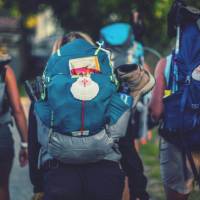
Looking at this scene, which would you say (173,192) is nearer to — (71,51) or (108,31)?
(71,51)

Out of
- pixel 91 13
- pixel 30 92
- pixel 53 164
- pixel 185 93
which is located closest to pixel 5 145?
pixel 30 92

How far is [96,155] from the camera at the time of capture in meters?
3.33

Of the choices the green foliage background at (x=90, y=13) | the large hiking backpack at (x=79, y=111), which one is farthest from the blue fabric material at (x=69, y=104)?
the green foliage background at (x=90, y=13)

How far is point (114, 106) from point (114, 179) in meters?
0.38

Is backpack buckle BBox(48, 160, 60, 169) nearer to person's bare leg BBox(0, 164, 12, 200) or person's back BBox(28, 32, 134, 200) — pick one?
person's back BBox(28, 32, 134, 200)

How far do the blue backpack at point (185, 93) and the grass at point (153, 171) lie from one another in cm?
228

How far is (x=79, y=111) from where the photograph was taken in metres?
3.28

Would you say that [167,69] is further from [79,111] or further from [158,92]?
[79,111]

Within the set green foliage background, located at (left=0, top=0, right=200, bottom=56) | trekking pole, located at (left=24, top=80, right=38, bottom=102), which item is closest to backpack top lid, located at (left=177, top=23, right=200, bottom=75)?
trekking pole, located at (left=24, top=80, right=38, bottom=102)

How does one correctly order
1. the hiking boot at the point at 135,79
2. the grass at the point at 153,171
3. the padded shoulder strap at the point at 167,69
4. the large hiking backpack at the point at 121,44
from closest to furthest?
the hiking boot at the point at 135,79 < the padded shoulder strap at the point at 167,69 < the large hiking backpack at the point at 121,44 < the grass at the point at 153,171

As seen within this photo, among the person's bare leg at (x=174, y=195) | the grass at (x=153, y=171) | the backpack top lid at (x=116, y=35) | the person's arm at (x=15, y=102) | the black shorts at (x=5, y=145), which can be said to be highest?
the backpack top lid at (x=116, y=35)

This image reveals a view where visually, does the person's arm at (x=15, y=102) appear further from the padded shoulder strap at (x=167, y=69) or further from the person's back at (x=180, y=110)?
the padded shoulder strap at (x=167, y=69)

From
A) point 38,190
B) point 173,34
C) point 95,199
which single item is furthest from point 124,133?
point 173,34

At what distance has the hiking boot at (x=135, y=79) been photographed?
3650 millimetres
